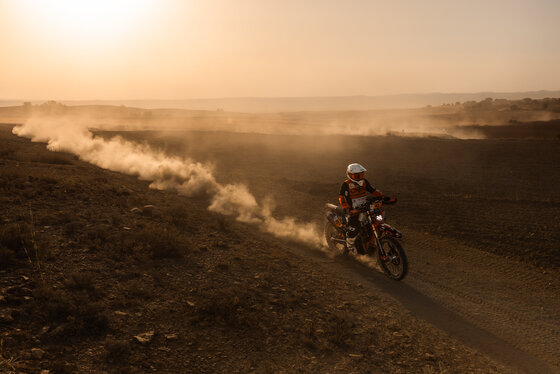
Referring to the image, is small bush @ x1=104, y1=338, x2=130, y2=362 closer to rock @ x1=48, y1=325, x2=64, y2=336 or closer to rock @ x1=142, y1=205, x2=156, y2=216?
rock @ x1=48, y1=325, x2=64, y2=336

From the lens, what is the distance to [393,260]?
8.66 meters

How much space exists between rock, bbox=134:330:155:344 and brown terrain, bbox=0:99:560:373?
0.02 metres

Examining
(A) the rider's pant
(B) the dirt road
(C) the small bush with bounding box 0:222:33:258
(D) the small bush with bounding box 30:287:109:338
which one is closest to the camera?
(D) the small bush with bounding box 30:287:109:338

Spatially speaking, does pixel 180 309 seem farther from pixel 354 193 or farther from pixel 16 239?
pixel 354 193

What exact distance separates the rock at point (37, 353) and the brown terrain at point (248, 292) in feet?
0.06

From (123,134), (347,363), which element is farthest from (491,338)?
(123,134)

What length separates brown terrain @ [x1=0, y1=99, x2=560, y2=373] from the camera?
217 inches

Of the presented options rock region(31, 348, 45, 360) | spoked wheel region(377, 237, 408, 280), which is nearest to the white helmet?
spoked wheel region(377, 237, 408, 280)

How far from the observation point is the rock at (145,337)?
559cm

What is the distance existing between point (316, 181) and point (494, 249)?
12.0 metres

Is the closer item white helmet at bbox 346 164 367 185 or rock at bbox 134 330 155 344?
rock at bbox 134 330 155 344

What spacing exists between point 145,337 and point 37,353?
138cm

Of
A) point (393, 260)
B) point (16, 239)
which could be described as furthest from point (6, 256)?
point (393, 260)

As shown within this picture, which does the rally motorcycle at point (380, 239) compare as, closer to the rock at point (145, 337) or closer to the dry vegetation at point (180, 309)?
the dry vegetation at point (180, 309)
